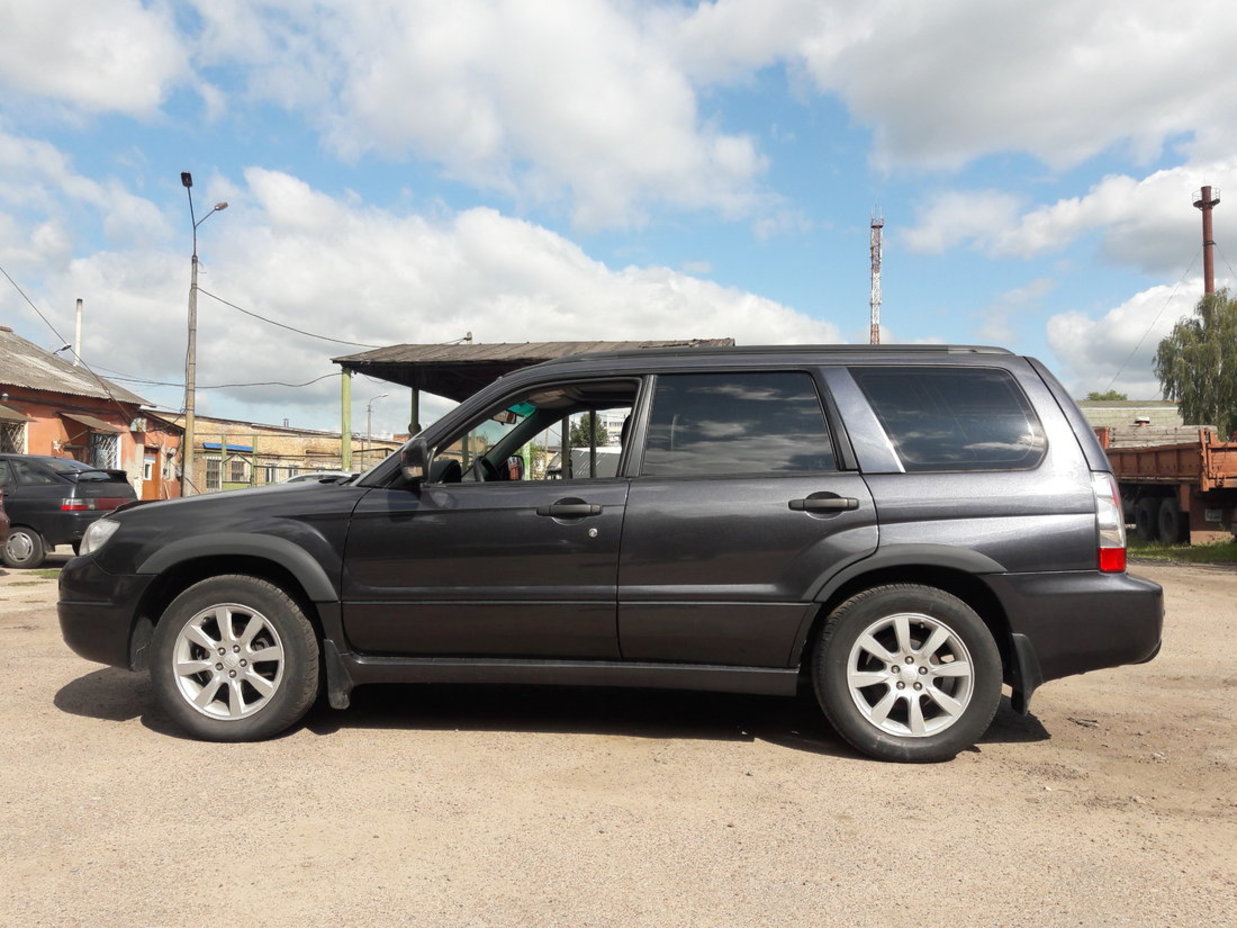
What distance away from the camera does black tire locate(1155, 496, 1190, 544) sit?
16.5m

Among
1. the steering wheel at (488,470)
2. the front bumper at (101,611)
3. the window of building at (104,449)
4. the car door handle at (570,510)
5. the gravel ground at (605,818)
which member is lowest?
the gravel ground at (605,818)

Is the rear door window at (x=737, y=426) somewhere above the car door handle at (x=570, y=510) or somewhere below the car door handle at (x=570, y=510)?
above

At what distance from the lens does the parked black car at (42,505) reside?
A: 12.0 metres

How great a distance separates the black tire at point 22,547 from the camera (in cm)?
1200

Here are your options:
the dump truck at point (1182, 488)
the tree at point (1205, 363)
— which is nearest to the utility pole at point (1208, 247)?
the tree at point (1205, 363)

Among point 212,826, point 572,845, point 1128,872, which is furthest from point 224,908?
point 1128,872

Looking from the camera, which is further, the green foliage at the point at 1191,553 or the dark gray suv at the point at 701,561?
the green foliage at the point at 1191,553

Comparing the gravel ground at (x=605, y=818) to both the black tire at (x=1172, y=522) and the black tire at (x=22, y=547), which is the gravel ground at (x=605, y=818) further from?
the black tire at (x=1172, y=522)

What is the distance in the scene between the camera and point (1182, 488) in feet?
53.9

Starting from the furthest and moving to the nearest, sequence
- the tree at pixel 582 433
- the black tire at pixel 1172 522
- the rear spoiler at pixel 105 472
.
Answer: the black tire at pixel 1172 522 → the rear spoiler at pixel 105 472 → the tree at pixel 582 433

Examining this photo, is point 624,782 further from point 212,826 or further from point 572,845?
point 212,826

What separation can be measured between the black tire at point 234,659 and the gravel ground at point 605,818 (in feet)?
0.45

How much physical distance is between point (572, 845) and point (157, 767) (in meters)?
1.92

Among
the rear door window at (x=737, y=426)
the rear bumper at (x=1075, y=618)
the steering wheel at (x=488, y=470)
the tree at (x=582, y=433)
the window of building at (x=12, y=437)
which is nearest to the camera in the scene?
the rear bumper at (x=1075, y=618)
